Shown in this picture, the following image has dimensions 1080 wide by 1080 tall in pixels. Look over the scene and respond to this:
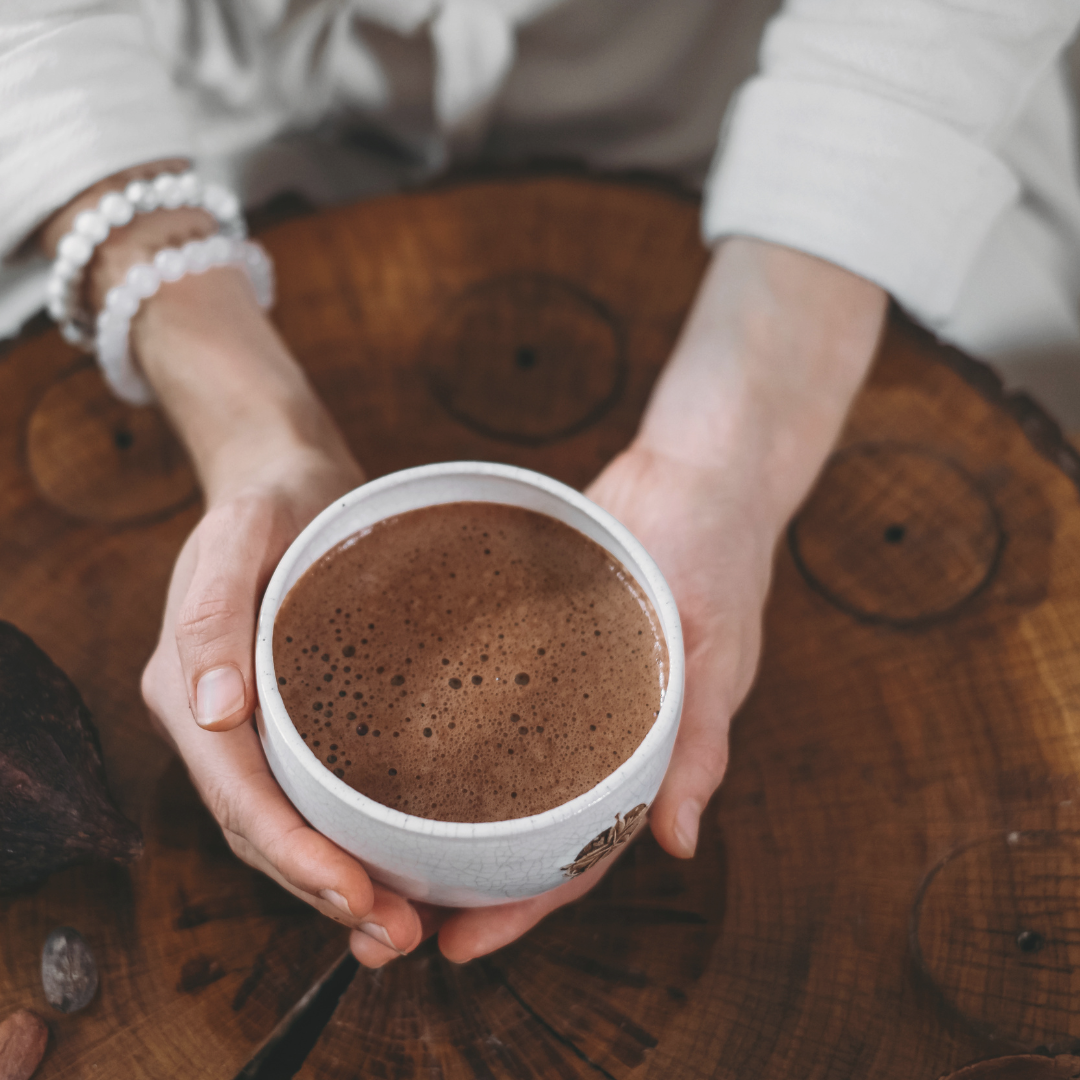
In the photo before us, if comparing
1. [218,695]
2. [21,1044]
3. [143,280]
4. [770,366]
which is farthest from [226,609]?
[770,366]

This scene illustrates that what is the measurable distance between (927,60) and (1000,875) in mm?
633

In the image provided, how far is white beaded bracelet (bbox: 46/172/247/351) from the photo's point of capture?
79 cm

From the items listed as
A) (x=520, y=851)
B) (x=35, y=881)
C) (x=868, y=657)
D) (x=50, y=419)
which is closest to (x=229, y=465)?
(x=50, y=419)

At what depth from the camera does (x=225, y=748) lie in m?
0.58

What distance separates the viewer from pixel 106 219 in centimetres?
79

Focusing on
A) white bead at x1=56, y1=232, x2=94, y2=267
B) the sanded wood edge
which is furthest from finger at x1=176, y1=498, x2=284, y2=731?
the sanded wood edge

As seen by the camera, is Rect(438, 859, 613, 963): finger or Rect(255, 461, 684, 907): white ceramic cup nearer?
Rect(255, 461, 684, 907): white ceramic cup

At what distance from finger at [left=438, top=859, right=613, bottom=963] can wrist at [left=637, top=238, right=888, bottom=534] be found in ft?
1.19

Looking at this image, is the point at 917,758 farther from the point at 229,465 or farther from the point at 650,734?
the point at 229,465

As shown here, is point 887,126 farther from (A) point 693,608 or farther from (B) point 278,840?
(B) point 278,840

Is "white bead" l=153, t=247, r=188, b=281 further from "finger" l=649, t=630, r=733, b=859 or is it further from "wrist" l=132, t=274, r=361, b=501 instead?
"finger" l=649, t=630, r=733, b=859

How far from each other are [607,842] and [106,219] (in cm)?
65

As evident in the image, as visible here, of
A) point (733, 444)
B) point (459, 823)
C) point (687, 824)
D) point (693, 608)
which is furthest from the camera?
point (733, 444)

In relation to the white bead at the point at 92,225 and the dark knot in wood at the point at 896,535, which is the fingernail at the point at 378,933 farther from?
the white bead at the point at 92,225
